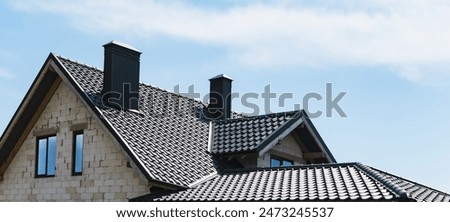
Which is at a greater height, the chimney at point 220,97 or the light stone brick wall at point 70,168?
the chimney at point 220,97

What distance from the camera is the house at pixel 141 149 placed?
15.2 metres

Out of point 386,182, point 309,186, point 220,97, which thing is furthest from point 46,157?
point 386,182

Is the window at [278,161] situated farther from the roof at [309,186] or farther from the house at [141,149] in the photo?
the roof at [309,186]

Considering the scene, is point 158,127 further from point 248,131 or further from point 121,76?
point 248,131

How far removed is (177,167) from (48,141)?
16.2 ft

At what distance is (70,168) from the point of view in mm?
18000

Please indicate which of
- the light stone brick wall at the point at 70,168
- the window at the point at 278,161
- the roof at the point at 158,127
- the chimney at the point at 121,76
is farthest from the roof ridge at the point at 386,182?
the chimney at the point at 121,76

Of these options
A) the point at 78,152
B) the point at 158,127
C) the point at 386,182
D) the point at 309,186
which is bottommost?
the point at 309,186

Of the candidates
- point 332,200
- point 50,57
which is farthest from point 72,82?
point 332,200

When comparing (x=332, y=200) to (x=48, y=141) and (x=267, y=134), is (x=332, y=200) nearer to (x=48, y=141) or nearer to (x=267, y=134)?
(x=267, y=134)

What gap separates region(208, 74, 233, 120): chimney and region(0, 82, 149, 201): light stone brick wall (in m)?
5.58

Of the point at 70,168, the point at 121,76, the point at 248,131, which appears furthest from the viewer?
the point at 248,131

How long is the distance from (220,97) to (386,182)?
9927 millimetres

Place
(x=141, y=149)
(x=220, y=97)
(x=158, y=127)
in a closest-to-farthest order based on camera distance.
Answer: (x=141, y=149) → (x=158, y=127) → (x=220, y=97)
